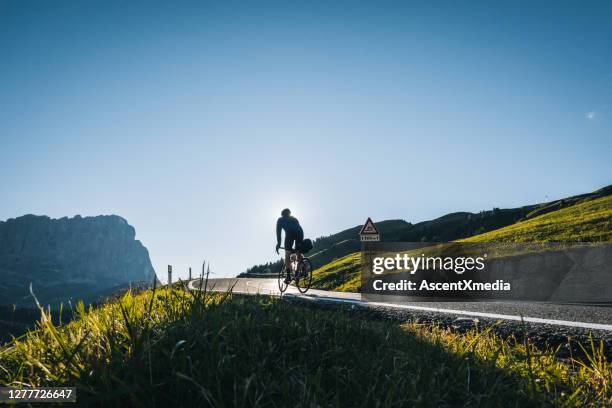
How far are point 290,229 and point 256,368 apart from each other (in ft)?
35.6

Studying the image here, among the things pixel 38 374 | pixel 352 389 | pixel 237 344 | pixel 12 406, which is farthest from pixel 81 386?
pixel 352 389

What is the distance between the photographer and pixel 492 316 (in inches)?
236

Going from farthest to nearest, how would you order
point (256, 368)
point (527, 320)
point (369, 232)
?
1. point (369, 232)
2. point (527, 320)
3. point (256, 368)

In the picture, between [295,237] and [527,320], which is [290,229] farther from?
[527,320]

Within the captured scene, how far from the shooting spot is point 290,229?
13117mm

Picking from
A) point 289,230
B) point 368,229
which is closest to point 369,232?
point 368,229

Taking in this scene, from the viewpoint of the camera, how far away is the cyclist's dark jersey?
42.9ft

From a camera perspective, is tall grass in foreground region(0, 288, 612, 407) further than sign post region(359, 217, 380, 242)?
No

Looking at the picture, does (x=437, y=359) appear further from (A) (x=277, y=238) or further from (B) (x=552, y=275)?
(B) (x=552, y=275)

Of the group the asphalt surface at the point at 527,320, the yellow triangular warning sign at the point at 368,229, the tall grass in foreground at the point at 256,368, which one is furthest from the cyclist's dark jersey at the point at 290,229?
the tall grass in foreground at the point at 256,368

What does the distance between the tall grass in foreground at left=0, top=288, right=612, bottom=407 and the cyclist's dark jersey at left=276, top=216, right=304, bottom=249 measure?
9644 mm

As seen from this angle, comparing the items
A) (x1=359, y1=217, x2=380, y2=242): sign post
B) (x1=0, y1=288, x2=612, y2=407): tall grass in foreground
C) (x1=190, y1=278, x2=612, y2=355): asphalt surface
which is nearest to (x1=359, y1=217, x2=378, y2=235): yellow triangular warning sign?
(x1=359, y1=217, x2=380, y2=242): sign post

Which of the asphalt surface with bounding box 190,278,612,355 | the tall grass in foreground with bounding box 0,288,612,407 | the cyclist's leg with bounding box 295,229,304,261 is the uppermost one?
the cyclist's leg with bounding box 295,229,304,261

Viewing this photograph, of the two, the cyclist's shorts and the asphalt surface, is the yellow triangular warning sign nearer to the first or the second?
the cyclist's shorts
